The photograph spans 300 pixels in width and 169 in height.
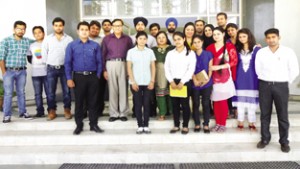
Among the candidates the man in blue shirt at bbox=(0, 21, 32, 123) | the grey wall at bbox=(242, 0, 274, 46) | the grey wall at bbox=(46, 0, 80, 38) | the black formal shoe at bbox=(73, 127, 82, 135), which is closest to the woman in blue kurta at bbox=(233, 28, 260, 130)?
the black formal shoe at bbox=(73, 127, 82, 135)

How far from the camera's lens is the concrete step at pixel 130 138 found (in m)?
4.67

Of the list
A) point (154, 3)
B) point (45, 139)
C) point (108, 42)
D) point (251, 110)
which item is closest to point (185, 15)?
point (154, 3)

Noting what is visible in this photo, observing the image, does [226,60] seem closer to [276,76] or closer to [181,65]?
[181,65]

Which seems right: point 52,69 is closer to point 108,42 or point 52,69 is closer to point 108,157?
point 108,42

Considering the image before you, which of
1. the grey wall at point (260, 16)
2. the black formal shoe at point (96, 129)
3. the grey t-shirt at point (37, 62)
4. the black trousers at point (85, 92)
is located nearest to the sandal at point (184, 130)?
the black formal shoe at point (96, 129)

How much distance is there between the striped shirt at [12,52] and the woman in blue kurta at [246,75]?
135 inches

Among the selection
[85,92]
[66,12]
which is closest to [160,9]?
[66,12]

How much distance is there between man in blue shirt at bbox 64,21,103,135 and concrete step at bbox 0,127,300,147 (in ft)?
1.27

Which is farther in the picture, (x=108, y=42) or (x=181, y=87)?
(x=108, y=42)

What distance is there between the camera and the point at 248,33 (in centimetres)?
450

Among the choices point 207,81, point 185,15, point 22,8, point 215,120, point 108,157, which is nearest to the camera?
point 108,157

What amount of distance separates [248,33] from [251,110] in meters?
1.10

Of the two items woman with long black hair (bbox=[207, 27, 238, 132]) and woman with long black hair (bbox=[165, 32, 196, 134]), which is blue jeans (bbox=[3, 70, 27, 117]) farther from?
woman with long black hair (bbox=[207, 27, 238, 132])

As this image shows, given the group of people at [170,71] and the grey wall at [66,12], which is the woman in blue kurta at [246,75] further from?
the grey wall at [66,12]
